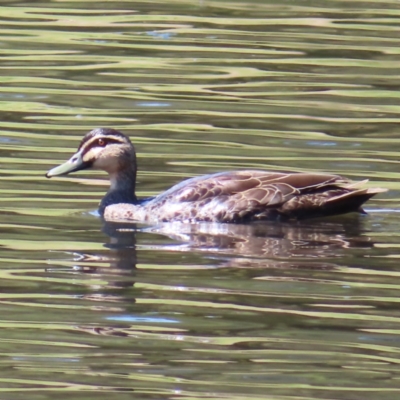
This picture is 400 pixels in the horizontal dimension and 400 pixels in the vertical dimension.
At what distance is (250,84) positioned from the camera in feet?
47.5

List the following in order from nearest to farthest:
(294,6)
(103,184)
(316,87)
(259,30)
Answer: (103,184) → (316,87) → (259,30) → (294,6)

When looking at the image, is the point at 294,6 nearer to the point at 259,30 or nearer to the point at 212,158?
the point at 259,30

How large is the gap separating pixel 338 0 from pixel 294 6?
0.76m

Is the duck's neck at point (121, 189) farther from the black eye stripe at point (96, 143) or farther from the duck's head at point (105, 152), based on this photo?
the black eye stripe at point (96, 143)

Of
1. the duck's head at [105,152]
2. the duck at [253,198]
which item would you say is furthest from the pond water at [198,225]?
the duck's head at [105,152]

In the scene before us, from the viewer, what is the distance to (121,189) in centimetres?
1105

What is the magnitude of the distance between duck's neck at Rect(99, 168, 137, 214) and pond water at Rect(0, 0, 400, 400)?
13 cm

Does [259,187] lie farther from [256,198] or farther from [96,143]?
[96,143]

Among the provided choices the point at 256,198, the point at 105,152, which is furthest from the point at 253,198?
the point at 105,152

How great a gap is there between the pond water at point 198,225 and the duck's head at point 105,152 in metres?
0.25

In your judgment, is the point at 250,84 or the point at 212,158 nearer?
the point at 212,158

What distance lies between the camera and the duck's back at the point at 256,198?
1053 cm

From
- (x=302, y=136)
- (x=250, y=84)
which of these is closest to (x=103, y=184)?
(x=302, y=136)

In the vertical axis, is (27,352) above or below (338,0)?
below
